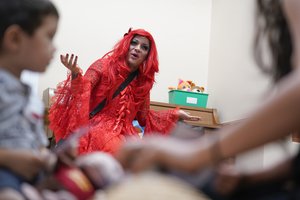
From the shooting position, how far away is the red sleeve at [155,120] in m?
2.35

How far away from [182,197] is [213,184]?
0.08 m

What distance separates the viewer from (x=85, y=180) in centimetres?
62

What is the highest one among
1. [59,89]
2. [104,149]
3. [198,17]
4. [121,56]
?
[198,17]

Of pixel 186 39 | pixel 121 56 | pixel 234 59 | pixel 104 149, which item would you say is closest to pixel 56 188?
pixel 104 149

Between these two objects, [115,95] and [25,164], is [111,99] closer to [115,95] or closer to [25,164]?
[115,95]

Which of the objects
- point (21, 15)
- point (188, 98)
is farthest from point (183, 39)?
point (21, 15)

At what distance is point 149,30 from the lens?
3334 millimetres

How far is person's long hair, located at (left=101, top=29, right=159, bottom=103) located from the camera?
2260 mm

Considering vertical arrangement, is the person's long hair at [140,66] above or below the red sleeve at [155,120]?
above

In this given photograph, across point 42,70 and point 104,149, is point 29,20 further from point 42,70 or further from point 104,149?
point 104,149

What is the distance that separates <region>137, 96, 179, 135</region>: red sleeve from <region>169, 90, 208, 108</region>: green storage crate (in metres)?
0.71

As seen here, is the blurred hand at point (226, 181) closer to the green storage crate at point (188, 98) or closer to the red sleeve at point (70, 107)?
the red sleeve at point (70, 107)

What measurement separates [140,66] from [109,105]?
306 mm

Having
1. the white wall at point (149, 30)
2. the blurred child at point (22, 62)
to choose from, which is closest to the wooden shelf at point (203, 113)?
the white wall at point (149, 30)
